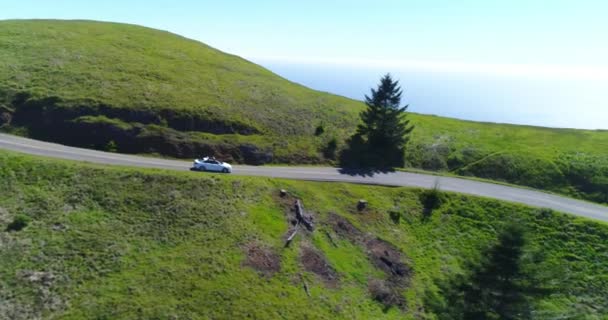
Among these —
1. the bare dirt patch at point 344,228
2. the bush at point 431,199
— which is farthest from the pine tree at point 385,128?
the bare dirt patch at point 344,228

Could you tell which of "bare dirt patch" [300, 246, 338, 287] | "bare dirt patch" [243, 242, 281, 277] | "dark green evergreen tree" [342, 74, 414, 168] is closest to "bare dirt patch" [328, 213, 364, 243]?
"bare dirt patch" [300, 246, 338, 287]

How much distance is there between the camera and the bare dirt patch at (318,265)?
30500mm

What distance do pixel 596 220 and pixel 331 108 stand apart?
42602 millimetres

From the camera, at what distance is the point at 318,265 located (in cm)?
3138

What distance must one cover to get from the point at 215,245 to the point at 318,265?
926cm

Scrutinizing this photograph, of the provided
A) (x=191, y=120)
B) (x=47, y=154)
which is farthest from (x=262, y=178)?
(x=47, y=154)

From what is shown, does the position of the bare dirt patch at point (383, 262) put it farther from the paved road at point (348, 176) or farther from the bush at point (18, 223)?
the bush at point (18, 223)

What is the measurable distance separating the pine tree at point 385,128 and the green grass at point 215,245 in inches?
432

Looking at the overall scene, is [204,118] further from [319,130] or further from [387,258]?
[387,258]

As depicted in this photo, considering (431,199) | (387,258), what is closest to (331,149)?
(431,199)

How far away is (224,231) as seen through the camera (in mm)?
31562

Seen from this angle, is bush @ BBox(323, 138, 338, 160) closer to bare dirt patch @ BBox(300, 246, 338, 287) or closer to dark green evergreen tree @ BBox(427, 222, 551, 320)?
bare dirt patch @ BBox(300, 246, 338, 287)

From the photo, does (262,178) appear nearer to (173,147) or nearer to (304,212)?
(304,212)

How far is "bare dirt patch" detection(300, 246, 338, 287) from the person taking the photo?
30500 millimetres
